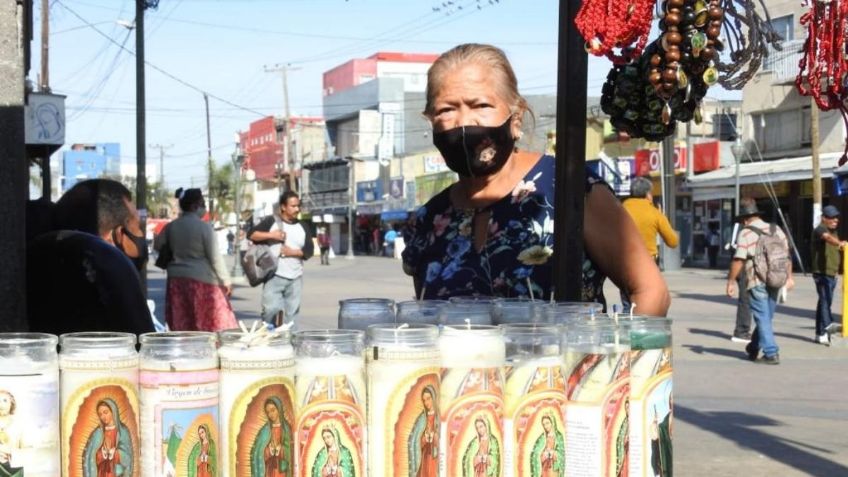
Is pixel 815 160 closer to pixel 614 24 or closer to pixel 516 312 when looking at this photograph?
A: pixel 614 24

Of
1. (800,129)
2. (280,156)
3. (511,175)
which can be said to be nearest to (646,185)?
(511,175)

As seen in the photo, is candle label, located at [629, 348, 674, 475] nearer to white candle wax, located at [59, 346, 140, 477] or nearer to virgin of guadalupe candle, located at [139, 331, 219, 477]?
virgin of guadalupe candle, located at [139, 331, 219, 477]

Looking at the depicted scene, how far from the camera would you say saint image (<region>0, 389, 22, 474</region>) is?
1539 millimetres

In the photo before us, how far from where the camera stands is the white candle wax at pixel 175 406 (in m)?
1.61

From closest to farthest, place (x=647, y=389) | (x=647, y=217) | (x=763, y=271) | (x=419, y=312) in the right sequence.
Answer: (x=647, y=389), (x=419, y=312), (x=647, y=217), (x=763, y=271)

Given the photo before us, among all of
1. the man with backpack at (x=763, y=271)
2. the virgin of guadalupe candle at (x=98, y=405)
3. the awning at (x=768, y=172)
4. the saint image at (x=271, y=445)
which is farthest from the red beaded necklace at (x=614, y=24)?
the awning at (x=768, y=172)

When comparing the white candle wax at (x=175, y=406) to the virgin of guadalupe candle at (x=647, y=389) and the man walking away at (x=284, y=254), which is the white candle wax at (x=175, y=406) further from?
the man walking away at (x=284, y=254)

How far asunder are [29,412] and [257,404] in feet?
1.16

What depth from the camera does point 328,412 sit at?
1.67 m

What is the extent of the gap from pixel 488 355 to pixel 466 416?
4.5 inches


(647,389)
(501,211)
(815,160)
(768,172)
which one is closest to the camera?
(647,389)

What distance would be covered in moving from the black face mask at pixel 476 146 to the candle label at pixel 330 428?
4.30 ft

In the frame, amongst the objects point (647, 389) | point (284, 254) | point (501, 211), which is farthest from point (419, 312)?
point (284, 254)

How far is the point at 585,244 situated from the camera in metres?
2.89
